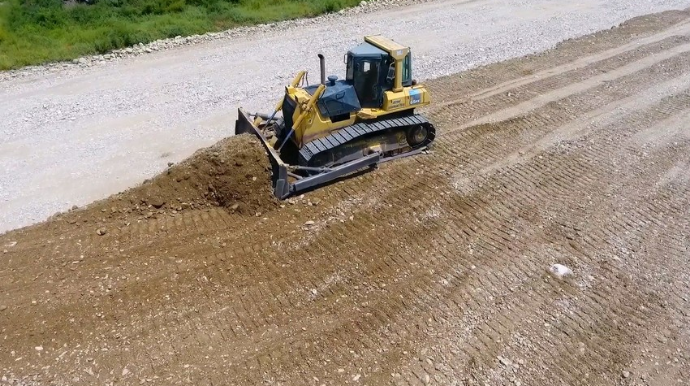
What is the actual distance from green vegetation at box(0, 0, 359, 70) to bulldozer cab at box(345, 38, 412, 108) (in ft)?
32.9

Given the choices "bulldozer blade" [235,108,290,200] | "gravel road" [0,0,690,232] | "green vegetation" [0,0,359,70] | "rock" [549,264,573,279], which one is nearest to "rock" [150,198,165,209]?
"gravel road" [0,0,690,232]

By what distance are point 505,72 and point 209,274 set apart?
10281mm

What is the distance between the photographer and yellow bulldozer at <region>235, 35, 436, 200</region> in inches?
382

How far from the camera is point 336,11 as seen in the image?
68.3 feet

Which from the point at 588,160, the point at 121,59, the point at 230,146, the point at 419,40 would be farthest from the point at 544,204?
the point at 121,59

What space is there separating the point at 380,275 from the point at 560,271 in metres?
2.54

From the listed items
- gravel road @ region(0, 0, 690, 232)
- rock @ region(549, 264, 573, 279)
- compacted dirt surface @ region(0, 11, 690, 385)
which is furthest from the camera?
gravel road @ region(0, 0, 690, 232)

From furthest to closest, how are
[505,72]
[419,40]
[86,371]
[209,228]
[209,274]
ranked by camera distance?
[419,40], [505,72], [209,228], [209,274], [86,371]

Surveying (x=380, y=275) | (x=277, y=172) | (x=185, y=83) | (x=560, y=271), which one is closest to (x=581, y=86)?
(x=560, y=271)

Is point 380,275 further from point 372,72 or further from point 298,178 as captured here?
point 372,72

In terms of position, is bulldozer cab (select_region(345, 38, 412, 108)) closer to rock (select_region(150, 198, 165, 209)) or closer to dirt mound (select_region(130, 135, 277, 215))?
dirt mound (select_region(130, 135, 277, 215))

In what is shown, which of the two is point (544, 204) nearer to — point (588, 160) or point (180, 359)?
point (588, 160)

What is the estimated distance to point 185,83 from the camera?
15008mm

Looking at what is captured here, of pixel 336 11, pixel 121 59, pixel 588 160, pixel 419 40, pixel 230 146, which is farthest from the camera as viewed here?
pixel 336 11
